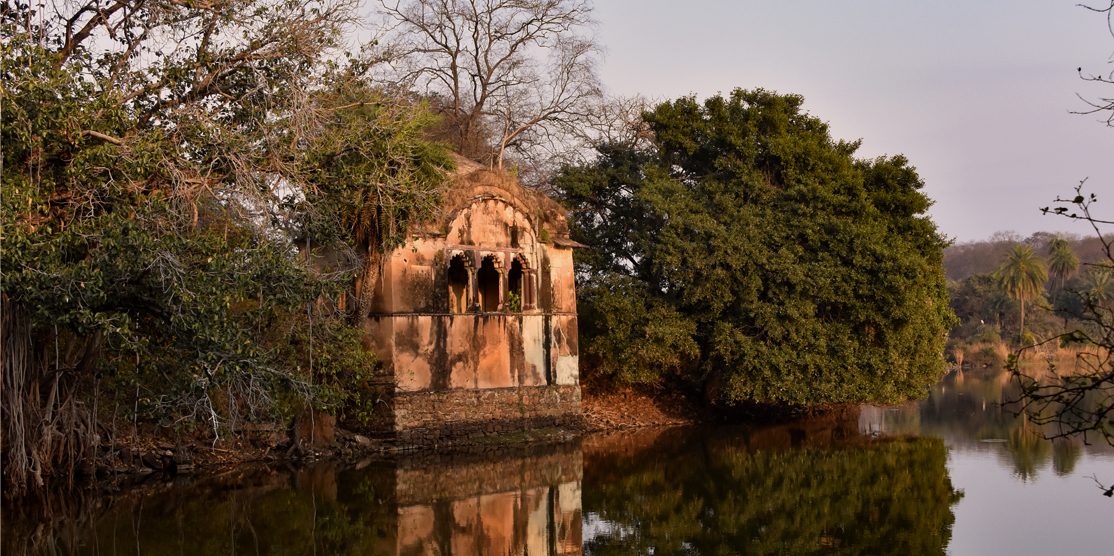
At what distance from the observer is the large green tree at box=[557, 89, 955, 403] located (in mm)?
16938

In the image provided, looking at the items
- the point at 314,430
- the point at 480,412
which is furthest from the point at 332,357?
the point at 480,412

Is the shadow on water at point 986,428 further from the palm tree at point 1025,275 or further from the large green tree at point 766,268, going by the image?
the palm tree at point 1025,275

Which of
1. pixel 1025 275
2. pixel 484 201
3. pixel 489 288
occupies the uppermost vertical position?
pixel 484 201

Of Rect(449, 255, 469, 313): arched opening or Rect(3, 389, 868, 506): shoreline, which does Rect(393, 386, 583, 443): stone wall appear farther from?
Rect(449, 255, 469, 313): arched opening

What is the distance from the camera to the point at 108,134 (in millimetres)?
10203

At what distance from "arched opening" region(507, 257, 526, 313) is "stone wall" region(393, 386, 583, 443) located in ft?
4.82

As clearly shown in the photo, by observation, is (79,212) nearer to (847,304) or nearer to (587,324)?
(587,324)

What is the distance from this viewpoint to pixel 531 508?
403 inches

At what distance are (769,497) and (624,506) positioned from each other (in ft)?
6.02

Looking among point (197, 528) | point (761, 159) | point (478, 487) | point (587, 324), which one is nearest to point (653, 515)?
point (478, 487)

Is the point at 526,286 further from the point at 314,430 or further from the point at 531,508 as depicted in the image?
the point at 531,508

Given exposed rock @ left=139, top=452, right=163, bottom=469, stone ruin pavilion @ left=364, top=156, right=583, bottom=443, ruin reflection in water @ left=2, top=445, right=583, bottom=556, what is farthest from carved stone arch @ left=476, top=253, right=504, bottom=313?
exposed rock @ left=139, top=452, right=163, bottom=469

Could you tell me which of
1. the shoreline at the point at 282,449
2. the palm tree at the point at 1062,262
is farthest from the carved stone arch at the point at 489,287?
the palm tree at the point at 1062,262

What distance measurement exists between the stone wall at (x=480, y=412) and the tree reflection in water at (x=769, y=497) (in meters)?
1.14
